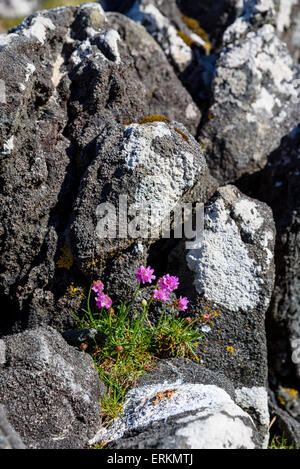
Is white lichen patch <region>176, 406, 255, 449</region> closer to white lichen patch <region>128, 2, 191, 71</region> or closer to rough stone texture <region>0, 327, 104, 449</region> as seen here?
rough stone texture <region>0, 327, 104, 449</region>

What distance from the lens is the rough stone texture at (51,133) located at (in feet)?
16.0

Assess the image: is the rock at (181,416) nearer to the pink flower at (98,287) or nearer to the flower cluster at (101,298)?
the flower cluster at (101,298)

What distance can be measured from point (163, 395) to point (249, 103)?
4.57m

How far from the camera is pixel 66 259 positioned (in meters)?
4.88

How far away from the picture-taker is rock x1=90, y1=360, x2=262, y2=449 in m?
3.25

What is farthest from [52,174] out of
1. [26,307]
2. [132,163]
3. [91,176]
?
[26,307]

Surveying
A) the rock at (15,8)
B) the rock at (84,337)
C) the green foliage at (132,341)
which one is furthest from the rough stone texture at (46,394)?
the rock at (15,8)

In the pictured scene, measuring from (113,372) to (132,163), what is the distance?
216 centimetres

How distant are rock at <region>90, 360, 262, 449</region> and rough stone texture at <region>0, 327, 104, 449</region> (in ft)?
0.78

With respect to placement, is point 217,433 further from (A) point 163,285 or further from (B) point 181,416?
(A) point 163,285

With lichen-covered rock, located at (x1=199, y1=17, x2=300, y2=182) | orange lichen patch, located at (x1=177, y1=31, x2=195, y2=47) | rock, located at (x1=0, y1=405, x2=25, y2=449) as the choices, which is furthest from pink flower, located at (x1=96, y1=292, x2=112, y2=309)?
orange lichen patch, located at (x1=177, y1=31, x2=195, y2=47)
